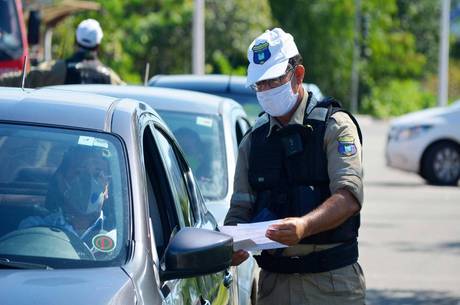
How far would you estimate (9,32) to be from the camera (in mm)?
13836

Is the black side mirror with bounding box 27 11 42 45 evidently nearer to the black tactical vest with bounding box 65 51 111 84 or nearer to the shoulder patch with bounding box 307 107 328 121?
the black tactical vest with bounding box 65 51 111 84

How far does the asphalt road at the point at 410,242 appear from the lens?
433 inches

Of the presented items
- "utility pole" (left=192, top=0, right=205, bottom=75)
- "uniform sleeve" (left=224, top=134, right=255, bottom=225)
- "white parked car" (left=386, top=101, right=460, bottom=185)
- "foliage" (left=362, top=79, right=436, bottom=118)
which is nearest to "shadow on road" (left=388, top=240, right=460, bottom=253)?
"white parked car" (left=386, top=101, right=460, bottom=185)

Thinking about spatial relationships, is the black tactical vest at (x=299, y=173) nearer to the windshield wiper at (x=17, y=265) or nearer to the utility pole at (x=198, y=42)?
the windshield wiper at (x=17, y=265)

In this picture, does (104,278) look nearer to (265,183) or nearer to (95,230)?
(95,230)

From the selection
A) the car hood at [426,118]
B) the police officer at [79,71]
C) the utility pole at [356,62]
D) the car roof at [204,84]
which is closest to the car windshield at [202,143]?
the police officer at [79,71]

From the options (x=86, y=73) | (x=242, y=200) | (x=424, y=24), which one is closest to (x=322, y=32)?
(x=424, y=24)

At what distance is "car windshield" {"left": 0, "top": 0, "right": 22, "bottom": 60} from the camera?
13.6m

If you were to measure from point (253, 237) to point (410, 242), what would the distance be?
9.35 meters

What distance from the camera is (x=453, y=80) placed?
63.9m

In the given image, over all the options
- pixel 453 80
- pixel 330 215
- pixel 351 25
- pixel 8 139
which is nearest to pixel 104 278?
pixel 8 139

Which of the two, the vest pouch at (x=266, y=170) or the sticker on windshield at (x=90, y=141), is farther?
the vest pouch at (x=266, y=170)

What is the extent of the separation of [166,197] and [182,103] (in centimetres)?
355

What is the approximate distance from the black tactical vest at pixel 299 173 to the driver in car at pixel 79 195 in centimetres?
93
